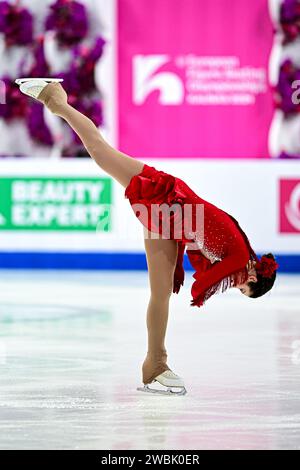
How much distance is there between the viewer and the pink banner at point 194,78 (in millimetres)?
10570

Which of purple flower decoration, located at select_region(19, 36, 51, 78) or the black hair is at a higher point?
purple flower decoration, located at select_region(19, 36, 51, 78)

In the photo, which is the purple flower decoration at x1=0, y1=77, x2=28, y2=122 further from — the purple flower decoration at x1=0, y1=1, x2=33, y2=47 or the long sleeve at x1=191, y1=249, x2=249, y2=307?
the long sleeve at x1=191, y1=249, x2=249, y2=307

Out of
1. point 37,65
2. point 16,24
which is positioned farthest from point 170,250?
point 16,24

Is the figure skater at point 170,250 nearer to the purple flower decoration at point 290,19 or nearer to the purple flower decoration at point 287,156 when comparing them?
the purple flower decoration at point 287,156

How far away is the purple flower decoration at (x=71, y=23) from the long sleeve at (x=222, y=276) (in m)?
Answer: 6.31

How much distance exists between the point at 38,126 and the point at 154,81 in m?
1.11

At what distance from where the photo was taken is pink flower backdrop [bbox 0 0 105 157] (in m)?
10.8

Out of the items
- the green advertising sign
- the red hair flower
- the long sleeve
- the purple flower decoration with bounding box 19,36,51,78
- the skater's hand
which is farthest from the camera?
the purple flower decoration with bounding box 19,36,51,78

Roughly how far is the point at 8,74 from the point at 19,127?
480mm

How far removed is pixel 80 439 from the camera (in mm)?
4047

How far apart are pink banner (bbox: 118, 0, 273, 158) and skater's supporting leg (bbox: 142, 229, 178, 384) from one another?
5.77m

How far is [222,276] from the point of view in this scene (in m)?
4.76

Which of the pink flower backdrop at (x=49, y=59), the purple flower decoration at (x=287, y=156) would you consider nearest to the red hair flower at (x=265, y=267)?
the purple flower decoration at (x=287, y=156)

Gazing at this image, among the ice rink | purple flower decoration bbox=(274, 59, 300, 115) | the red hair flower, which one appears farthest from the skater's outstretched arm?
purple flower decoration bbox=(274, 59, 300, 115)
